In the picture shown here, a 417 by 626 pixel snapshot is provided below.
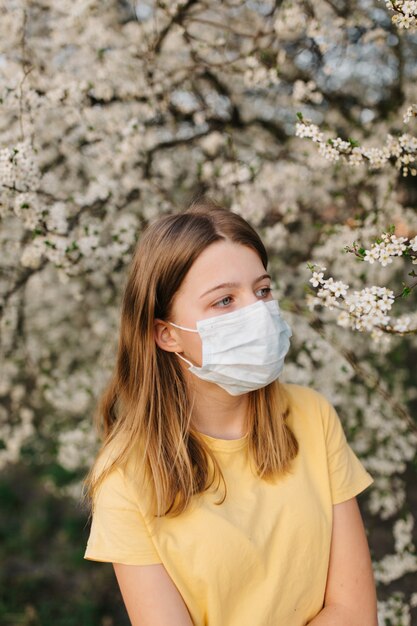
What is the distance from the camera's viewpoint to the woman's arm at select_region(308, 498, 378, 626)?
1.91 m

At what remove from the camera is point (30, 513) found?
5.16 m

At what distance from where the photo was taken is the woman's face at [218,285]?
1917 millimetres

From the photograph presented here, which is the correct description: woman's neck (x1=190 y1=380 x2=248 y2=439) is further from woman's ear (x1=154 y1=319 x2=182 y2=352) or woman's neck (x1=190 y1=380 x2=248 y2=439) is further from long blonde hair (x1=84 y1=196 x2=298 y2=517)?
woman's ear (x1=154 y1=319 x2=182 y2=352)

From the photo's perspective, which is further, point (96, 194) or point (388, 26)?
point (388, 26)

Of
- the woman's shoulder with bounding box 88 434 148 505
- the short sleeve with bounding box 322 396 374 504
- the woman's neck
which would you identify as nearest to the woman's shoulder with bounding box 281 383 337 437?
the short sleeve with bounding box 322 396 374 504

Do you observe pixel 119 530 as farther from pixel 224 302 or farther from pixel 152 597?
pixel 224 302

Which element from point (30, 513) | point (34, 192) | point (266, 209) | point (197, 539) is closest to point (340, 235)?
point (266, 209)

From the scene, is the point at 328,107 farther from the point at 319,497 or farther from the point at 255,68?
the point at 319,497

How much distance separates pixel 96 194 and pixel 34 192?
22.9 inches

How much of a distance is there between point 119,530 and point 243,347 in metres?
0.63

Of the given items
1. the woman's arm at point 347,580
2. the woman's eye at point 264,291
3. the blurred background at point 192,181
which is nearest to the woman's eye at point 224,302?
the woman's eye at point 264,291

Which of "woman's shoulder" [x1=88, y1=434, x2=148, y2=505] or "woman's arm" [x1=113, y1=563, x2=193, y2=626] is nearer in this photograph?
"woman's arm" [x1=113, y1=563, x2=193, y2=626]

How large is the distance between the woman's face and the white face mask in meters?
0.03

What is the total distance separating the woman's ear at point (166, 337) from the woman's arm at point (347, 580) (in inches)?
28.0
